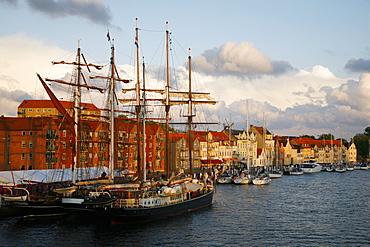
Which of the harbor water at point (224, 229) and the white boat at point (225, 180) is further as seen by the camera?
the white boat at point (225, 180)

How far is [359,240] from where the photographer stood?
44.0 meters

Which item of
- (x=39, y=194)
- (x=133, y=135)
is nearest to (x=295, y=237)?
(x=39, y=194)

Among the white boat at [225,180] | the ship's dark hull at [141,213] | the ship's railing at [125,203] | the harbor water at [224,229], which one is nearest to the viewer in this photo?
the harbor water at [224,229]

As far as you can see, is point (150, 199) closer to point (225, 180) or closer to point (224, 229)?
point (224, 229)

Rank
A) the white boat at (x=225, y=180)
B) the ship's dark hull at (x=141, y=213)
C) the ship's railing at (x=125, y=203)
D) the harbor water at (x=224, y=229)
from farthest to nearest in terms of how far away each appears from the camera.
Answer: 1. the white boat at (x=225, y=180)
2. the ship's railing at (x=125, y=203)
3. the ship's dark hull at (x=141, y=213)
4. the harbor water at (x=224, y=229)

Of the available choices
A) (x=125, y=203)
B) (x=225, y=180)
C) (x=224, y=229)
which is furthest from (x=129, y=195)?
(x=225, y=180)

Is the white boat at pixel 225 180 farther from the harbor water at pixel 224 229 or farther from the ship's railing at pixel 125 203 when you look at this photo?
the ship's railing at pixel 125 203

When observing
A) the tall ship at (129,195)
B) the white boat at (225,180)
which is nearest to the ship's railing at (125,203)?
the tall ship at (129,195)

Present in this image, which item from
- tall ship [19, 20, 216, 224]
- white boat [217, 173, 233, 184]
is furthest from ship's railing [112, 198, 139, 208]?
white boat [217, 173, 233, 184]

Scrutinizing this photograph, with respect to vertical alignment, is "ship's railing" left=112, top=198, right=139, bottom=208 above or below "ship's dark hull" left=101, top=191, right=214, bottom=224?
above

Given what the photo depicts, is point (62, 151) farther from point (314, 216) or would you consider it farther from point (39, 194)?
point (314, 216)

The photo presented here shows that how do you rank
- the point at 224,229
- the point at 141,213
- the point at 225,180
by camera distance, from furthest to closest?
the point at 225,180 < the point at 141,213 < the point at 224,229

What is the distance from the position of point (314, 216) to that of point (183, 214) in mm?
17900

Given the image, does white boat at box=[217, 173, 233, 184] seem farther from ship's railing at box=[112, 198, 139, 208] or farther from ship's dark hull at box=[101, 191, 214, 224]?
ship's railing at box=[112, 198, 139, 208]
